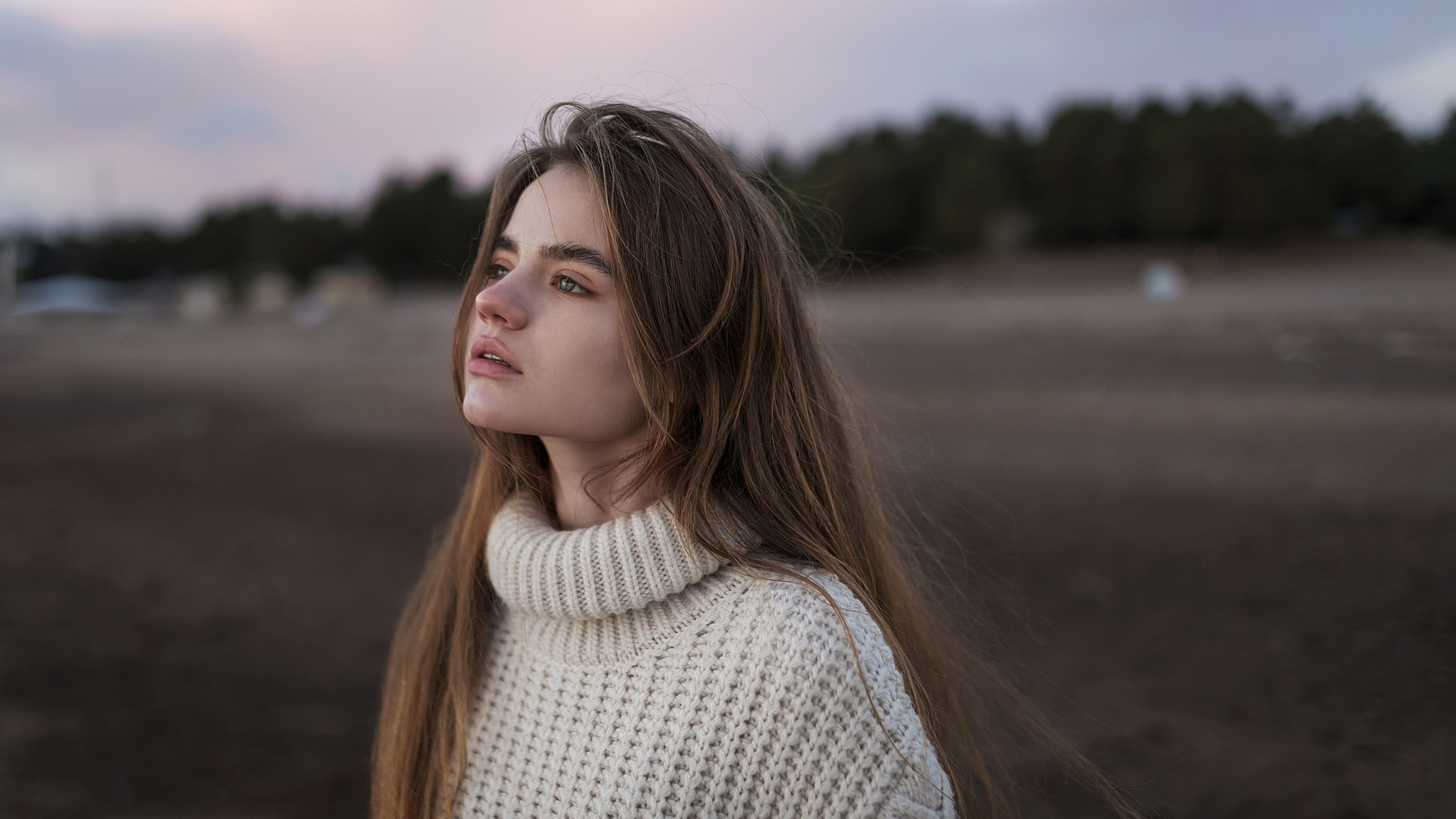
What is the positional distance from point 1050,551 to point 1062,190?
17059mm

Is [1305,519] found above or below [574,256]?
below

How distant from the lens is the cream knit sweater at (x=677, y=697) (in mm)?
1271

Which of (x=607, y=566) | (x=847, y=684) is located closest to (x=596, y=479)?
(x=607, y=566)

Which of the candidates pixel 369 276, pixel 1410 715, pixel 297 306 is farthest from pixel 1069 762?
pixel 369 276

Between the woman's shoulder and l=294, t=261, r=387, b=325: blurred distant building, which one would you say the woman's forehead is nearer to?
the woman's shoulder

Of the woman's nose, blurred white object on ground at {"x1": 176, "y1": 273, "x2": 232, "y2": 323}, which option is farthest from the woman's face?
blurred white object on ground at {"x1": 176, "y1": 273, "x2": 232, "y2": 323}

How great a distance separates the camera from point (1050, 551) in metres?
5.96

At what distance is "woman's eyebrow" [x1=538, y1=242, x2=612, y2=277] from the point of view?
1.45 meters

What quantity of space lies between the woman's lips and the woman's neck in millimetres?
196

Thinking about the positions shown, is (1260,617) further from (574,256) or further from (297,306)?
(297,306)

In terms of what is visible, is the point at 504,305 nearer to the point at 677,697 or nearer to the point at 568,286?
the point at 568,286

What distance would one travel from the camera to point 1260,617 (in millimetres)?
4723

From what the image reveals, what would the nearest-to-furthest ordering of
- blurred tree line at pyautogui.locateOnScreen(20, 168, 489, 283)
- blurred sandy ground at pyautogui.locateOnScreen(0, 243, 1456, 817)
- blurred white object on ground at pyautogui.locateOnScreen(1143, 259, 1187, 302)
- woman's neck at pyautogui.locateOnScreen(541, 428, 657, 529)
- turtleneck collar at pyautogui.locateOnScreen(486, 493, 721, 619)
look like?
turtleneck collar at pyautogui.locateOnScreen(486, 493, 721, 619), woman's neck at pyautogui.locateOnScreen(541, 428, 657, 529), blurred sandy ground at pyautogui.locateOnScreen(0, 243, 1456, 817), blurred white object on ground at pyautogui.locateOnScreen(1143, 259, 1187, 302), blurred tree line at pyautogui.locateOnScreen(20, 168, 489, 283)

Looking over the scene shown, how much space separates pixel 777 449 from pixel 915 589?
0.49 metres
